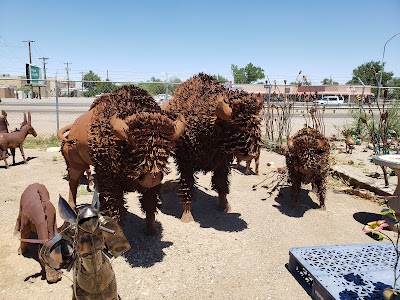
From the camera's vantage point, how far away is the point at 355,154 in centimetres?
956

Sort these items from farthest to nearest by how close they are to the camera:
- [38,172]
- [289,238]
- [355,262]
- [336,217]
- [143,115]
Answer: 1. [38,172]
2. [336,217]
3. [289,238]
4. [355,262]
5. [143,115]

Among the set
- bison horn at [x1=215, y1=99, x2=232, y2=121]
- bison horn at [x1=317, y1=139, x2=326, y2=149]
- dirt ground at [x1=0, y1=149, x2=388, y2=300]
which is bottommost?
dirt ground at [x1=0, y1=149, x2=388, y2=300]

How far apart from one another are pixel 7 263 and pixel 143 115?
241 centimetres

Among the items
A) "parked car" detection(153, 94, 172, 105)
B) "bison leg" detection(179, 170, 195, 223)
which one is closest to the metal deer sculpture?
"bison leg" detection(179, 170, 195, 223)

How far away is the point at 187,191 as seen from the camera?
4.72 metres

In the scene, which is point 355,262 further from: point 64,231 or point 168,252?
point 64,231

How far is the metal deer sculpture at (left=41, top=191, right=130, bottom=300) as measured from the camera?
66.9 inches

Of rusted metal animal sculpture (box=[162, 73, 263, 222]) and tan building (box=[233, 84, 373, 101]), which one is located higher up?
tan building (box=[233, 84, 373, 101])

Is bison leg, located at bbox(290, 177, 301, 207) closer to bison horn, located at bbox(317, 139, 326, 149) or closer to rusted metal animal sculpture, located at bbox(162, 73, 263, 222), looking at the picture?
bison horn, located at bbox(317, 139, 326, 149)

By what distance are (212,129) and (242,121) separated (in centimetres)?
48

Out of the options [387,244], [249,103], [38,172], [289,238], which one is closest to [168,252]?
[289,238]

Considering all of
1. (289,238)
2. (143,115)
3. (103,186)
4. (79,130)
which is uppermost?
(143,115)

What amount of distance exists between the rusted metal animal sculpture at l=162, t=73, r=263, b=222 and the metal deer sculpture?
6.10 feet

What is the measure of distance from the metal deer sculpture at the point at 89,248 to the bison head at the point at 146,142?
113 cm
